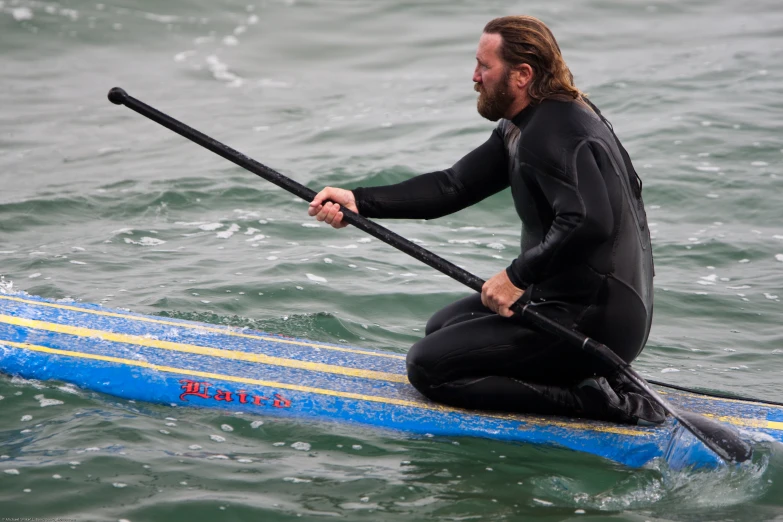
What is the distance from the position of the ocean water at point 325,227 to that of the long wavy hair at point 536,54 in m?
1.45

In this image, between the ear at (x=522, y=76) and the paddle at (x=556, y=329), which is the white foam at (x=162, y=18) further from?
the ear at (x=522, y=76)

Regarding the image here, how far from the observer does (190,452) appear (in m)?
3.88

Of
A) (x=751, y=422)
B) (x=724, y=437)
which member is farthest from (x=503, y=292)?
(x=751, y=422)

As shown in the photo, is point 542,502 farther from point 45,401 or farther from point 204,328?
point 45,401

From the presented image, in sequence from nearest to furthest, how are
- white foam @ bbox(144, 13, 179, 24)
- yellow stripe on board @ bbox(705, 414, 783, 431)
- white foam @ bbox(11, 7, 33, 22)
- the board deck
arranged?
1. the board deck
2. yellow stripe on board @ bbox(705, 414, 783, 431)
3. white foam @ bbox(11, 7, 33, 22)
4. white foam @ bbox(144, 13, 179, 24)

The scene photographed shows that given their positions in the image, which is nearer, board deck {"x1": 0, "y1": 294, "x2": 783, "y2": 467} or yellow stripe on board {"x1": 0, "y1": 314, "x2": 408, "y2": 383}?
board deck {"x1": 0, "y1": 294, "x2": 783, "y2": 467}

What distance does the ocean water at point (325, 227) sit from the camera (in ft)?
12.3

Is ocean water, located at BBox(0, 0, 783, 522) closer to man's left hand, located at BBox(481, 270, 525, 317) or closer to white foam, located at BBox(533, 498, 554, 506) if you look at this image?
white foam, located at BBox(533, 498, 554, 506)

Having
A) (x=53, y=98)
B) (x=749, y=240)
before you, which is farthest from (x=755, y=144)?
(x=53, y=98)

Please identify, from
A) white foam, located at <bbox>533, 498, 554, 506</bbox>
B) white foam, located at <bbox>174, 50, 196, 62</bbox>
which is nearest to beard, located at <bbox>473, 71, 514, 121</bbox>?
white foam, located at <bbox>533, 498, 554, 506</bbox>

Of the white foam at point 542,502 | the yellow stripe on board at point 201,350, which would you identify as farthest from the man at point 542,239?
the white foam at point 542,502

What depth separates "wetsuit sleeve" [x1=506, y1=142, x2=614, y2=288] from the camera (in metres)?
3.55

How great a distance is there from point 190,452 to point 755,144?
25.5 ft

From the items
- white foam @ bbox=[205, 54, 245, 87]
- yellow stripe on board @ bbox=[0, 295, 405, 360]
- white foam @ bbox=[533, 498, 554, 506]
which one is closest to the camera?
white foam @ bbox=[533, 498, 554, 506]
